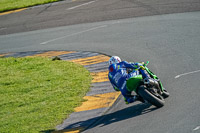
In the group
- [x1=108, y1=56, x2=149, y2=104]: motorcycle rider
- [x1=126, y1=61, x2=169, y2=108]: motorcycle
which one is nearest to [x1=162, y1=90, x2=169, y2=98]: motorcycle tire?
[x1=126, y1=61, x2=169, y2=108]: motorcycle

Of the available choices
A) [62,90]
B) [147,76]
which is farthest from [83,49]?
[147,76]

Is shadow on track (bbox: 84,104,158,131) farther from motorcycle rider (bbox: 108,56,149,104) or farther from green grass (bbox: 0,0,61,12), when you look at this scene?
green grass (bbox: 0,0,61,12)

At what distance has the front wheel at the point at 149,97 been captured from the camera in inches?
348

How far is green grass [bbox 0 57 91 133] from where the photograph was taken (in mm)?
10055

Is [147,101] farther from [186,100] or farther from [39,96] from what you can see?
[39,96]

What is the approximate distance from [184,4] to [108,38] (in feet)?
18.0

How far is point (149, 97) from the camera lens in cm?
884

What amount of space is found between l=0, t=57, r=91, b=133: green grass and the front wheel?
2.23 metres

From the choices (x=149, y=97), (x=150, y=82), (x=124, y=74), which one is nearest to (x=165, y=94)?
(x=150, y=82)

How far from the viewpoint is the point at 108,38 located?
57.4 ft

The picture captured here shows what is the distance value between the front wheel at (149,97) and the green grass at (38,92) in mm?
2231

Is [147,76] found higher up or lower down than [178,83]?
higher up

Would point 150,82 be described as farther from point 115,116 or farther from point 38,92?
point 38,92

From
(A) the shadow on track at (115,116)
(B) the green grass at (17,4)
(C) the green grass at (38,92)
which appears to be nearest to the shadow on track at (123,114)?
(A) the shadow on track at (115,116)
